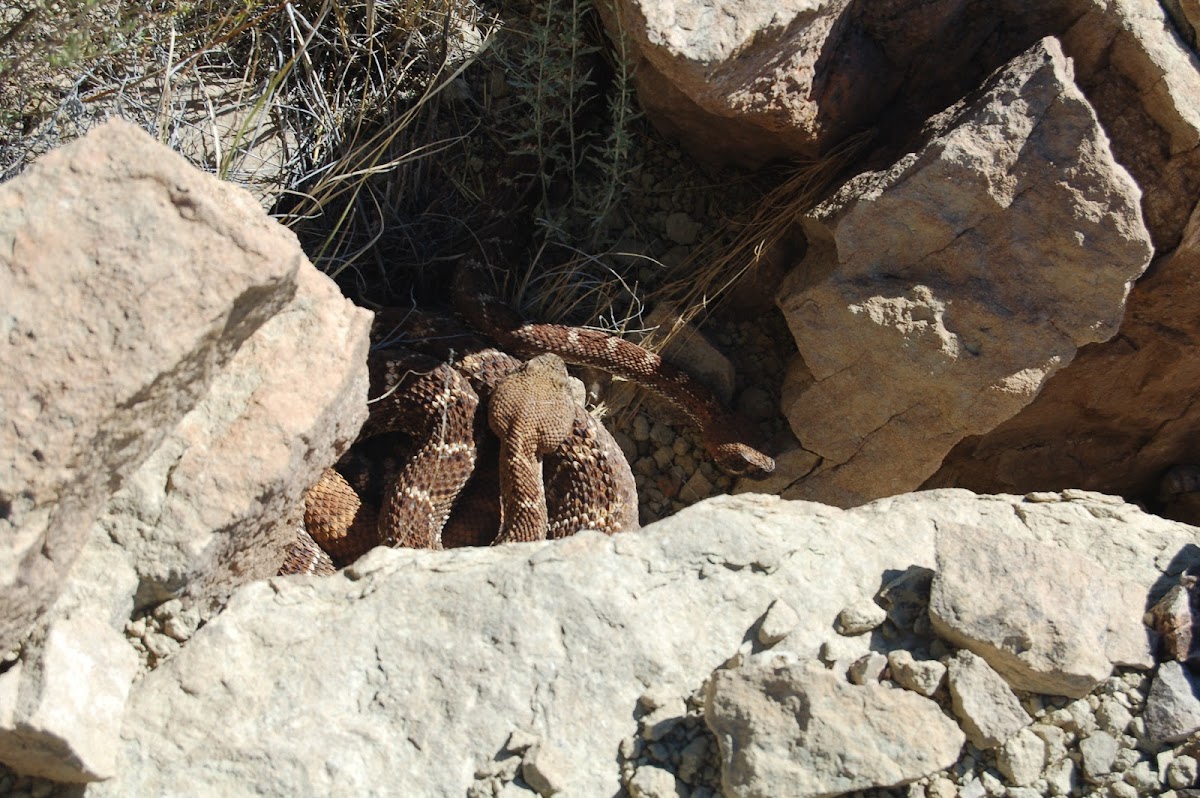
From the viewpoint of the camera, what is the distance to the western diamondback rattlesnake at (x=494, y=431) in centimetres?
445

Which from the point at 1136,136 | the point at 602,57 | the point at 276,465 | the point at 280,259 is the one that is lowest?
the point at 276,465

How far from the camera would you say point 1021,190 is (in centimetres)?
431

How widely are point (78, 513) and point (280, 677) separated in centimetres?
67

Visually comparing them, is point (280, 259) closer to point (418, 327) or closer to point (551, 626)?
point (551, 626)

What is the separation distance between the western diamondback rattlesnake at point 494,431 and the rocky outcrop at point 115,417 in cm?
155

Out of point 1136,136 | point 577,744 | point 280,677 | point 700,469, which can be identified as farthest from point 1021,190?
point 280,677

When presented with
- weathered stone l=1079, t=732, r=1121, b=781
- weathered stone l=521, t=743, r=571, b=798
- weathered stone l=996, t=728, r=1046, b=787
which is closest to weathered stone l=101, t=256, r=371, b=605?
weathered stone l=521, t=743, r=571, b=798

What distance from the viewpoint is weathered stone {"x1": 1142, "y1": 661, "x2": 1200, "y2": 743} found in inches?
96.8

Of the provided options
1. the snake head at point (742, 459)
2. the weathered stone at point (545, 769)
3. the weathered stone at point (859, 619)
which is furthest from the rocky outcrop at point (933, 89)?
the weathered stone at point (545, 769)

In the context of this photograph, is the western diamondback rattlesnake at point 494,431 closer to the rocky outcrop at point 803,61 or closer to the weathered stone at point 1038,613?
the rocky outcrop at point 803,61

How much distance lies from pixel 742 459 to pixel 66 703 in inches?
131

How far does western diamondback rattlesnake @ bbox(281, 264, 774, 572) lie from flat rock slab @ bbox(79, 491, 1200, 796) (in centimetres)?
150

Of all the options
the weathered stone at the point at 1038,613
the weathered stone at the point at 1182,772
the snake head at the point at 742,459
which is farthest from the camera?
the snake head at the point at 742,459

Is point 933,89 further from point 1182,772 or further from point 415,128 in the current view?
point 1182,772
